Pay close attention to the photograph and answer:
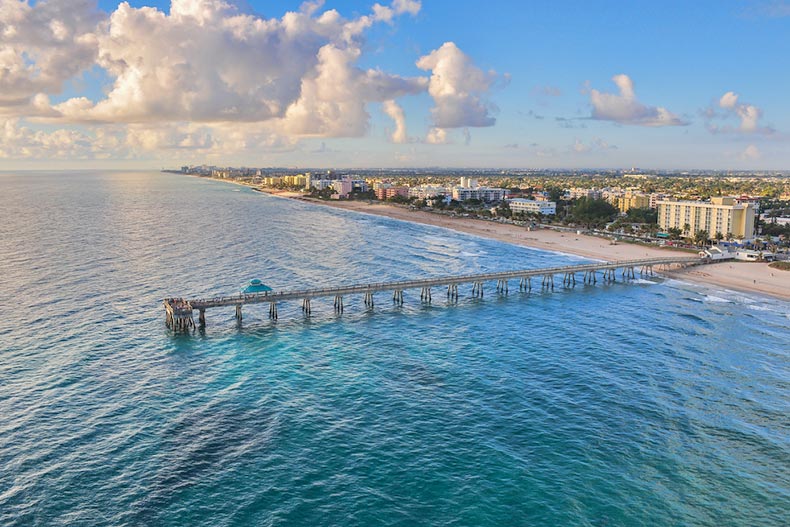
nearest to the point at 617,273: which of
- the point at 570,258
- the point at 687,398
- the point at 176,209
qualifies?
the point at 570,258

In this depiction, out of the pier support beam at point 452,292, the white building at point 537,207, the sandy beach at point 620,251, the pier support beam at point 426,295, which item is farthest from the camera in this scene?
the white building at point 537,207

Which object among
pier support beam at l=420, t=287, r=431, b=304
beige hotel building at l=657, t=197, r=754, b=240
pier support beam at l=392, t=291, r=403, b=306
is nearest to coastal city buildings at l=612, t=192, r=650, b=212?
beige hotel building at l=657, t=197, r=754, b=240

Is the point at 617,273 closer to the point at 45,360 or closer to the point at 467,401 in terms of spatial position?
the point at 467,401

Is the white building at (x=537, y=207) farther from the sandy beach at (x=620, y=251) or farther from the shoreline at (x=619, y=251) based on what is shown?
the sandy beach at (x=620, y=251)

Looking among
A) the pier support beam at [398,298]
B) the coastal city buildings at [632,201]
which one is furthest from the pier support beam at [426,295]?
the coastal city buildings at [632,201]

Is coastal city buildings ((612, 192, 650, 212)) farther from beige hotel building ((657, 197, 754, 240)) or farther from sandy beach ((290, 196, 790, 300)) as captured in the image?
beige hotel building ((657, 197, 754, 240))

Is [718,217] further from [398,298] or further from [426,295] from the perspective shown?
[398,298]
